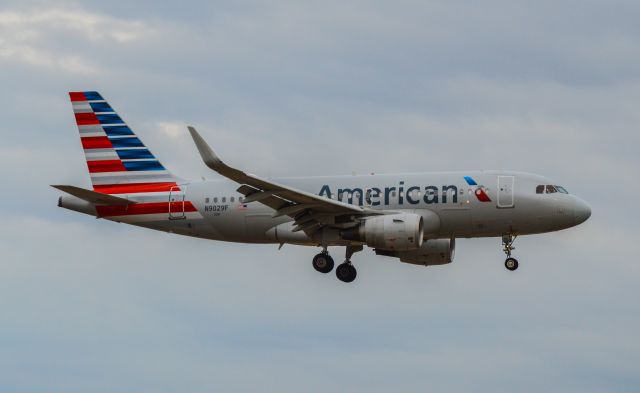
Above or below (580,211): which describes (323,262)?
below

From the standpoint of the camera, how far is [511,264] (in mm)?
59344

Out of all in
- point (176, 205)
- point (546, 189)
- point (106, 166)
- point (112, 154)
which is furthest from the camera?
point (112, 154)

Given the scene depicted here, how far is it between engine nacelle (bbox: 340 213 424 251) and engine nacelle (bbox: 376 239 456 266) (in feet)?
16.2

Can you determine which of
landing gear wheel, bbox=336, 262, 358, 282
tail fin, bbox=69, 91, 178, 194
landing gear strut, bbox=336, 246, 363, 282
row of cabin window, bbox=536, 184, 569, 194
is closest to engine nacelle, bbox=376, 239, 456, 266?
landing gear strut, bbox=336, 246, 363, 282

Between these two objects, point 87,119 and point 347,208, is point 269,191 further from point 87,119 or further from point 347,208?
point 87,119

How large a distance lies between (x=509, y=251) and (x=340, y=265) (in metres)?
7.17

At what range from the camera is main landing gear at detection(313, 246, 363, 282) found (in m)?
60.2

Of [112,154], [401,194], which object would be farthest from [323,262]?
[112,154]

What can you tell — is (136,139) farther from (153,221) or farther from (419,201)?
(419,201)

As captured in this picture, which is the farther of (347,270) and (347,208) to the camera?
(347,270)

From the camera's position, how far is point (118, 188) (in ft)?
210

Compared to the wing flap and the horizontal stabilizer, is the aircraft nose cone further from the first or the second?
the horizontal stabilizer

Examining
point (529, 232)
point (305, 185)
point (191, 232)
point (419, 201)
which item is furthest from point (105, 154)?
point (529, 232)

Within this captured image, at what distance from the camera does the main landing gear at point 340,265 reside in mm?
60219
